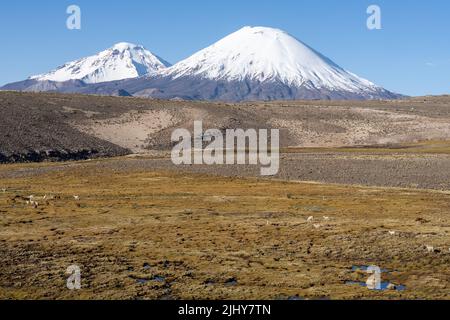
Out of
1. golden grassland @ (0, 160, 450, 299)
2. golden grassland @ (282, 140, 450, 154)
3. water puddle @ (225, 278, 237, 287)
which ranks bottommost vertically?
water puddle @ (225, 278, 237, 287)

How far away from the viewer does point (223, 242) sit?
34344 mm

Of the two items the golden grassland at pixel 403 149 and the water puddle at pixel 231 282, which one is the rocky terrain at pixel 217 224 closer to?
the water puddle at pixel 231 282

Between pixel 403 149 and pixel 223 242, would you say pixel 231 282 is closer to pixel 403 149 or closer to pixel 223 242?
pixel 223 242

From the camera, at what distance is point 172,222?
41.0 m

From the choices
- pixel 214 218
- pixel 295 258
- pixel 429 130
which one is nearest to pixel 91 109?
pixel 429 130

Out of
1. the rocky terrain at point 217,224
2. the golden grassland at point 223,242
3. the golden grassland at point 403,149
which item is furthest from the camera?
the golden grassland at point 403,149

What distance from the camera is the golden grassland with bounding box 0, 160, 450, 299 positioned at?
81.9 ft

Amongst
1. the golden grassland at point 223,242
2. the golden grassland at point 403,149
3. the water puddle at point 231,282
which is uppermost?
the golden grassland at point 403,149

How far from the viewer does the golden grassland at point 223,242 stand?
24969mm

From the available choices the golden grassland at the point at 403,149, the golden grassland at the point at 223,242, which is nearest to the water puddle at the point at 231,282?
the golden grassland at the point at 223,242

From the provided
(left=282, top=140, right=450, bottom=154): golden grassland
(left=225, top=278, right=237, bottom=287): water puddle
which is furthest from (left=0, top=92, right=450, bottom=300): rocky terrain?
(left=282, top=140, right=450, bottom=154): golden grassland

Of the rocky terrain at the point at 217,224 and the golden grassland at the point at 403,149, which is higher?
the golden grassland at the point at 403,149

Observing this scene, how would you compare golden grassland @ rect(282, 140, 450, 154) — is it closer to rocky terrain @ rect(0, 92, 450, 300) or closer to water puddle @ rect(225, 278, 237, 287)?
rocky terrain @ rect(0, 92, 450, 300)
